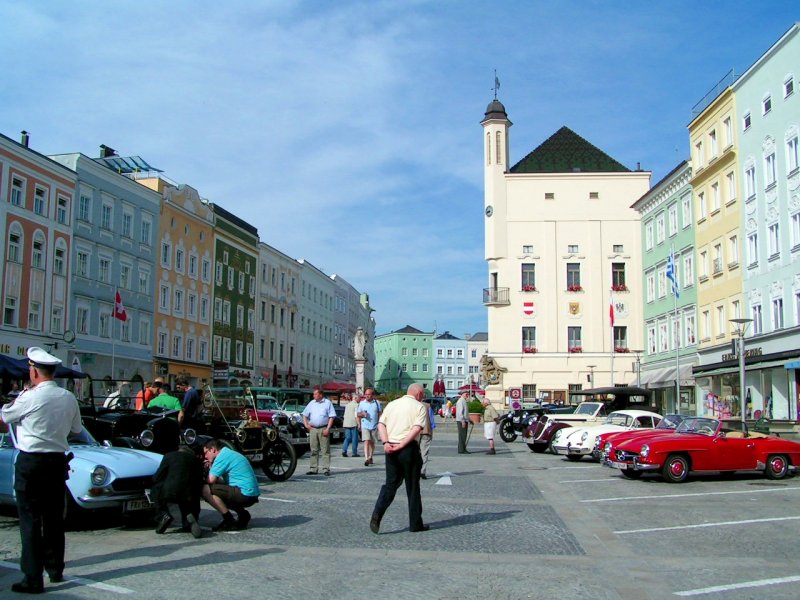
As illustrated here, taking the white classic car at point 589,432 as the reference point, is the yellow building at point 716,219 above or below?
above

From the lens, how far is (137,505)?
1055 centimetres

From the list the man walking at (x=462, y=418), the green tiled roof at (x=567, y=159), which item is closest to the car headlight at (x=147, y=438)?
the man walking at (x=462, y=418)

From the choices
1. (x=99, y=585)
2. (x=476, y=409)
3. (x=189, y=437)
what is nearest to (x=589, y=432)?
(x=189, y=437)

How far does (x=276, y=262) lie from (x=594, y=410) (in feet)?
164

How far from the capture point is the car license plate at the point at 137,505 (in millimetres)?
10453

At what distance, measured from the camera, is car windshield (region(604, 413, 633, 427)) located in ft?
78.4

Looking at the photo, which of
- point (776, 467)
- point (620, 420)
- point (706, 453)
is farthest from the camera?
point (620, 420)

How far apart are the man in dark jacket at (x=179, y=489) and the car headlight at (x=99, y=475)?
569 mm

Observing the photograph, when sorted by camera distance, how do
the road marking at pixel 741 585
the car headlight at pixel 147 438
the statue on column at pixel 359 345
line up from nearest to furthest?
the road marking at pixel 741 585, the car headlight at pixel 147 438, the statue on column at pixel 359 345

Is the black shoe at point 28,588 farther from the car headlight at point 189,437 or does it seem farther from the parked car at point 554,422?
the parked car at point 554,422

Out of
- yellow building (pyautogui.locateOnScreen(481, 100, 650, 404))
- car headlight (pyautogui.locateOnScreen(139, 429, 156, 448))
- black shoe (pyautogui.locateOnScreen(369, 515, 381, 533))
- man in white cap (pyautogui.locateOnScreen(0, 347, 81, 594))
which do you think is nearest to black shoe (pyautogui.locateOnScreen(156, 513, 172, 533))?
black shoe (pyautogui.locateOnScreen(369, 515, 381, 533))

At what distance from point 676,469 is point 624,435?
92.2 inches

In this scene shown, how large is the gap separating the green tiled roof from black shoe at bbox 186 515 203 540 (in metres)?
56.1

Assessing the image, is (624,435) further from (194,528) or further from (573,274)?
(573,274)
